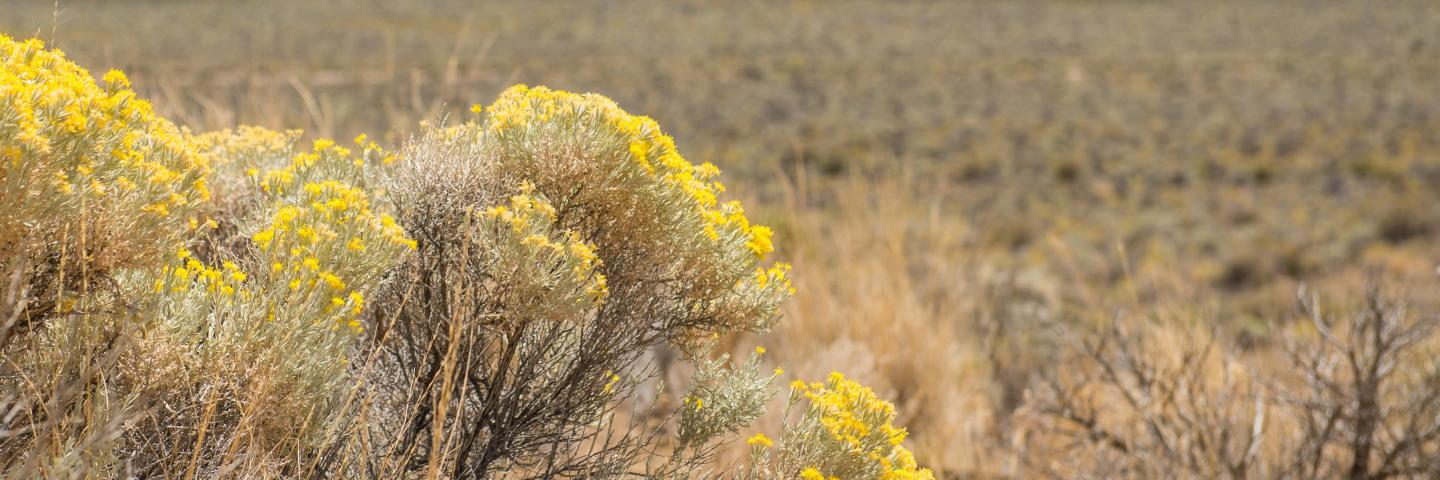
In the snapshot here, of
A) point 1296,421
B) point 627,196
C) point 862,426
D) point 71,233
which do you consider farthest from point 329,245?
point 1296,421

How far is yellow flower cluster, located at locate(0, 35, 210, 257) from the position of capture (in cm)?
139

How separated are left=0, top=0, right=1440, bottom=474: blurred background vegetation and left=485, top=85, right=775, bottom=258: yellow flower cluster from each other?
224 mm

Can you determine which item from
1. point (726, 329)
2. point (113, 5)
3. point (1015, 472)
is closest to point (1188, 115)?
point (1015, 472)

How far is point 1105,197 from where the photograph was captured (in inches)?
709

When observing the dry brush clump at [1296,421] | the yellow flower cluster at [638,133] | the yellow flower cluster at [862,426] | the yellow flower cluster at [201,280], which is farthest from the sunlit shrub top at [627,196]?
the dry brush clump at [1296,421]

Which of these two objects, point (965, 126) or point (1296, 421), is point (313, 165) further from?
point (965, 126)

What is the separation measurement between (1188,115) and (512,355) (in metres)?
26.0

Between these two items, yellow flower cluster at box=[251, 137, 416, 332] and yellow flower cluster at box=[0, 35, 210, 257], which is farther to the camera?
yellow flower cluster at box=[251, 137, 416, 332]

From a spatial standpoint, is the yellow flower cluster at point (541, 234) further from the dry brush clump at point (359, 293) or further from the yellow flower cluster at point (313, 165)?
the yellow flower cluster at point (313, 165)

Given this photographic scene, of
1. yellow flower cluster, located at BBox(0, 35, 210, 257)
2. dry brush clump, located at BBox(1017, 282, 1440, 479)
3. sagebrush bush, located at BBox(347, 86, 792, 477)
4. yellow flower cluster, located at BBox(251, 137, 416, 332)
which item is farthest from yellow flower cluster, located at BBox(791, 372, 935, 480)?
dry brush clump, located at BBox(1017, 282, 1440, 479)

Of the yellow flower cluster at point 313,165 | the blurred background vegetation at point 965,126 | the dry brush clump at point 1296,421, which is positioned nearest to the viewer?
the yellow flower cluster at point 313,165

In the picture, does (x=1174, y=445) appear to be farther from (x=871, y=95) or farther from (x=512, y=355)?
(x=871, y=95)

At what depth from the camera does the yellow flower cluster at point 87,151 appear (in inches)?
54.9

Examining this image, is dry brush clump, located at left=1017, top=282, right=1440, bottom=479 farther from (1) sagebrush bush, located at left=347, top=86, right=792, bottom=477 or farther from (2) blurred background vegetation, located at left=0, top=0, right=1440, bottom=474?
(1) sagebrush bush, located at left=347, top=86, right=792, bottom=477
